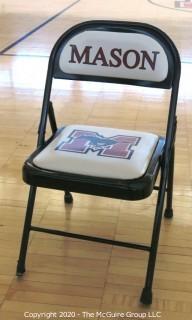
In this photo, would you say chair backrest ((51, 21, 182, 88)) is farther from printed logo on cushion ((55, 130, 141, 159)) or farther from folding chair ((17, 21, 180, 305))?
printed logo on cushion ((55, 130, 141, 159))

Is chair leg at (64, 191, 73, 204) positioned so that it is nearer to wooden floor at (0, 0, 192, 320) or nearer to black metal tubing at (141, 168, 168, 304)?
wooden floor at (0, 0, 192, 320)

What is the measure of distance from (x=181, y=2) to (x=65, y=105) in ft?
18.9

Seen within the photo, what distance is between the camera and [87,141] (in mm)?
1508

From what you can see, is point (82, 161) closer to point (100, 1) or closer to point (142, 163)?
point (142, 163)

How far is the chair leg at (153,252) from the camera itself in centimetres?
141

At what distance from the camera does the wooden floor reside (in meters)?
1.46

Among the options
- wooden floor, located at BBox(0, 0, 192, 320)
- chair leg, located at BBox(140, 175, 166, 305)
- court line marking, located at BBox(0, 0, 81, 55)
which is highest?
chair leg, located at BBox(140, 175, 166, 305)

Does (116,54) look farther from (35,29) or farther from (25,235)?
(35,29)

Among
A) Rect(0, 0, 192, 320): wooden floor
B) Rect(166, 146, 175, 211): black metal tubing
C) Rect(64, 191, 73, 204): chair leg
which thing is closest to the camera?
Rect(0, 0, 192, 320): wooden floor

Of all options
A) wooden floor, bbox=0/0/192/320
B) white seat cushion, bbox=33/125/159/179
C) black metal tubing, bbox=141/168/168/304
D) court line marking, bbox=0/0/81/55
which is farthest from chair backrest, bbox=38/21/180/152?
court line marking, bbox=0/0/81/55

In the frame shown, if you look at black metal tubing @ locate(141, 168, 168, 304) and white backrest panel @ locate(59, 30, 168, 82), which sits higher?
white backrest panel @ locate(59, 30, 168, 82)

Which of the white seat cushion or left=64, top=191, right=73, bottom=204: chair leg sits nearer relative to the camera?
the white seat cushion

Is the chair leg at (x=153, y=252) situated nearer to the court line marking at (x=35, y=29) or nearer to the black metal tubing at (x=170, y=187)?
the black metal tubing at (x=170, y=187)

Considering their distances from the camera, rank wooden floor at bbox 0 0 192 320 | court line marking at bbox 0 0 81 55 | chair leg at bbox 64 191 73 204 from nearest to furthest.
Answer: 1. wooden floor at bbox 0 0 192 320
2. chair leg at bbox 64 191 73 204
3. court line marking at bbox 0 0 81 55
